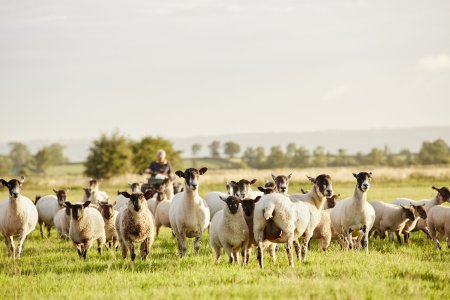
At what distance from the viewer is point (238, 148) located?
6629 inches

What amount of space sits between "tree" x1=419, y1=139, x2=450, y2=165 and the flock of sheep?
85.7m

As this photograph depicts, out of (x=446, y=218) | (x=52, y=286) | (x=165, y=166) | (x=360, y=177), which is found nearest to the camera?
(x=52, y=286)

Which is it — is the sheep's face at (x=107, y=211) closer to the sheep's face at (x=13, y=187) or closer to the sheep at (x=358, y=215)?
the sheep's face at (x=13, y=187)

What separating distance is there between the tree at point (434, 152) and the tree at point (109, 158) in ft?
183

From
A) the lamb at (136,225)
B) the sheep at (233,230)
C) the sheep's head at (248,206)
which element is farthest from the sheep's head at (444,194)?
the lamb at (136,225)

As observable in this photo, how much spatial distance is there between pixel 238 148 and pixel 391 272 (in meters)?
157

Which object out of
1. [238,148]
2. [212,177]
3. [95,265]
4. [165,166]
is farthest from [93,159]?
[238,148]

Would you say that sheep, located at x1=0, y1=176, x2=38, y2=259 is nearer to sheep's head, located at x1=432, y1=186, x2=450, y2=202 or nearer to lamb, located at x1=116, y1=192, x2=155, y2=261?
lamb, located at x1=116, y1=192, x2=155, y2=261

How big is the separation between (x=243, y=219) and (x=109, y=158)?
2327 inches

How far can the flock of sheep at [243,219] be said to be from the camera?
12.0 m

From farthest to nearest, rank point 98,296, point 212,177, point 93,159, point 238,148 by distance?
point 238,148 → point 93,159 → point 212,177 → point 98,296

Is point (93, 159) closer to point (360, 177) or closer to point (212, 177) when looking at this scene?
point (212, 177)

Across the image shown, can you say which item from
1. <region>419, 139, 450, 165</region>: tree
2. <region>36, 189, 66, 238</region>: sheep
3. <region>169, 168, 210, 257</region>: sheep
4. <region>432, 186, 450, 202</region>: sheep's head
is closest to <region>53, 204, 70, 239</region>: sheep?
<region>36, 189, 66, 238</region>: sheep

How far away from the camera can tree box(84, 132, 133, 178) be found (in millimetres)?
69500
